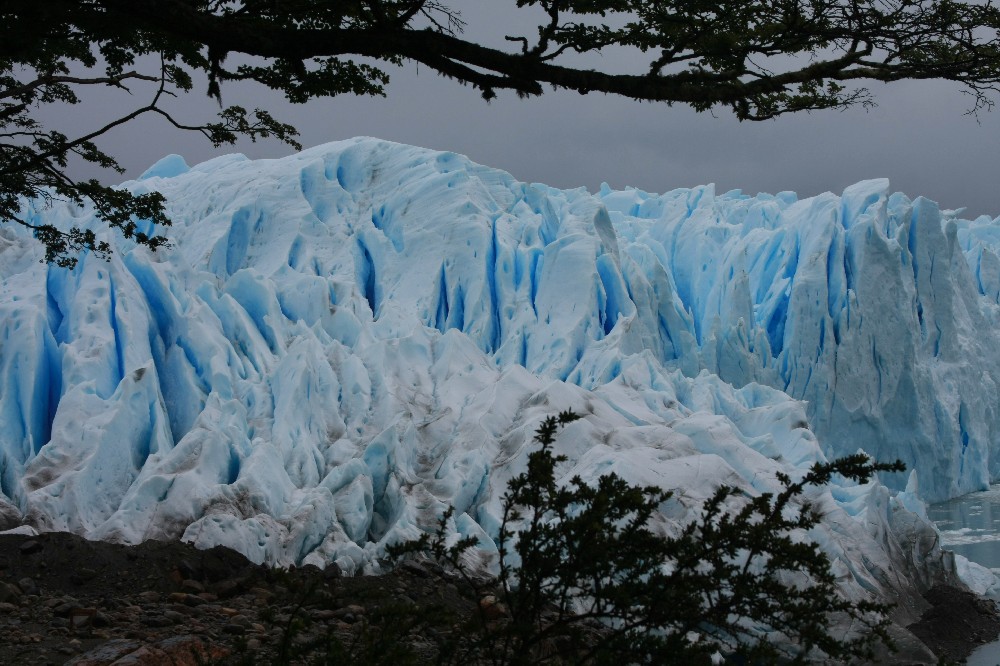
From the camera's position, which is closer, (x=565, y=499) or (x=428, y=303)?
(x=565, y=499)

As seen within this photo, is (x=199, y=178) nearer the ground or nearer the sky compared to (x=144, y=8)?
nearer the ground

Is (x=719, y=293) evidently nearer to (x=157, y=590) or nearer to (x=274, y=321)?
(x=274, y=321)

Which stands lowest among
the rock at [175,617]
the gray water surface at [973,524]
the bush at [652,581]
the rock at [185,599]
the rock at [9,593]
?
the gray water surface at [973,524]

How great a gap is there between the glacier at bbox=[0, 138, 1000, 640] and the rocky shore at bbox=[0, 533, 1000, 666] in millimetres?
1281

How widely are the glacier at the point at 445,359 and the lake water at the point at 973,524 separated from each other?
0.61m

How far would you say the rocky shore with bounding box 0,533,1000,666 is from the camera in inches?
210

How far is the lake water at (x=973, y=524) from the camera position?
18094mm

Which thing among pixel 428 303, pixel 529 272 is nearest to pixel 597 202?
pixel 529 272

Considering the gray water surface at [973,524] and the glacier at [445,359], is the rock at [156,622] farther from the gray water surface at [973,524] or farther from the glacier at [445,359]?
the gray water surface at [973,524]

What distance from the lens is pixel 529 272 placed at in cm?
2006

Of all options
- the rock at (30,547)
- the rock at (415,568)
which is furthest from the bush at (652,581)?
the rock at (415,568)

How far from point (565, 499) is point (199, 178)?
1992cm

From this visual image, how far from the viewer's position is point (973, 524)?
68.4ft

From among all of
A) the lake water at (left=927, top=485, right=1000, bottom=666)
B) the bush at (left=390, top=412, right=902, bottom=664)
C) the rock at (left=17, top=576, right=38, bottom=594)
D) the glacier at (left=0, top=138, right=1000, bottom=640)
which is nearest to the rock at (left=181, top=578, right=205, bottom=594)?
the rock at (left=17, top=576, right=38, bottom=594)
